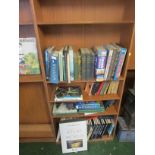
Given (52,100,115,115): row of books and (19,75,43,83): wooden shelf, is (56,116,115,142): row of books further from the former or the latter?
(19,75,43,83): wooden shelf

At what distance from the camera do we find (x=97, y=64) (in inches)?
53.2

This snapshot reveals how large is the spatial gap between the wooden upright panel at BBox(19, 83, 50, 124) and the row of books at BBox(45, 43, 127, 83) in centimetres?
38

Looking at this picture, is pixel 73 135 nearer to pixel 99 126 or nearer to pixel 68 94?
pixel 99 126

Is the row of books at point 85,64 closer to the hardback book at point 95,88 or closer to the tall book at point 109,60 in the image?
the tall book at point 109,60

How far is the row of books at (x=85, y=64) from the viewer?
1312 mm

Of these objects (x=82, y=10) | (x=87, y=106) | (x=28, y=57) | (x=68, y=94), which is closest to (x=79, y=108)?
(x=87, y=106)

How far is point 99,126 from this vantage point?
1.79 m

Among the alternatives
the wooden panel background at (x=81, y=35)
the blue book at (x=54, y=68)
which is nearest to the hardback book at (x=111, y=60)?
the wooden panel background at (x=81, y=35)

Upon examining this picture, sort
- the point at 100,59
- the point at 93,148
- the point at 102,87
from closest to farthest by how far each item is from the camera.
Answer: the point at 100,59 → the point at 102,87 → the point at 93,148

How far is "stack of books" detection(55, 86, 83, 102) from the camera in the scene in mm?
1528

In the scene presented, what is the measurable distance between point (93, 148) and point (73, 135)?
13.2 inches

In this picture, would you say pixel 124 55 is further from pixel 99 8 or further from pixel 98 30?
pixel 99 8
